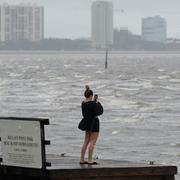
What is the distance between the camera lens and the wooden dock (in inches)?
680

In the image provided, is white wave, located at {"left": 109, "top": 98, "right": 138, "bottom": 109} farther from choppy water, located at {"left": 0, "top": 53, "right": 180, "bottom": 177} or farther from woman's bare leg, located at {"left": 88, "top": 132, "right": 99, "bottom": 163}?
woman's bare leg, located at {"left": 88, "top": 132, "right": 99, "bottom": 163}

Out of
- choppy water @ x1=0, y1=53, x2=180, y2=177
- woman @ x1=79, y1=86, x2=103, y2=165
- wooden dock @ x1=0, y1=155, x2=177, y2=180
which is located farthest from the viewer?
choppy water @ x1=0, y1=53, x2=180, y2=177

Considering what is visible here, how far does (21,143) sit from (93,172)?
5.05ft

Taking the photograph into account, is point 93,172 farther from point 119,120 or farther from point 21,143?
point 119,120

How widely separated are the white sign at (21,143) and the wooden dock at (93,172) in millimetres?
220

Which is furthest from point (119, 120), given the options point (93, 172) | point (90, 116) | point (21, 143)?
point (21, 143)

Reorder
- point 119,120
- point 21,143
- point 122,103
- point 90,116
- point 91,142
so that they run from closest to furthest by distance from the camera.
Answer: point 21,143
point 90,116
point 91,142
point 119,120
point 122,103

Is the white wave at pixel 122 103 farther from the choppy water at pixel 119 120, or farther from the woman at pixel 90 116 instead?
the woman at pixel 90 116

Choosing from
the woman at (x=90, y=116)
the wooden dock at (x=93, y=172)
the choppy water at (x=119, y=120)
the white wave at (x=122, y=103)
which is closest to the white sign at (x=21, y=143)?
the wooden dock at (x=93, y=172)

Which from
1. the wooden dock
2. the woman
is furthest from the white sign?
the woman

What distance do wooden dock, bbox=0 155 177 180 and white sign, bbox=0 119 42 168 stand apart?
0.72 ft

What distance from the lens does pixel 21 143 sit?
16.9 m

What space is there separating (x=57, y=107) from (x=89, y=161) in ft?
116

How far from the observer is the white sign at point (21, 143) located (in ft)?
55.1
